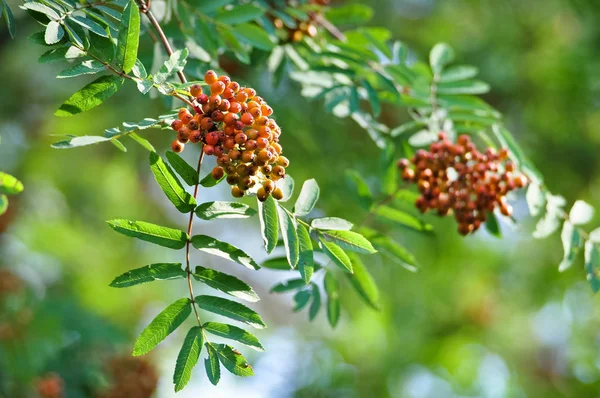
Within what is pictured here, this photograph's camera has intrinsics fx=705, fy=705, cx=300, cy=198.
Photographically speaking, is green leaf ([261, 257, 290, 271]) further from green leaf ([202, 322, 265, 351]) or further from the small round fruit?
the small round fruit

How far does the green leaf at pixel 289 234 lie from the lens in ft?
4.33

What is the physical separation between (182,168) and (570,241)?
3.42ft

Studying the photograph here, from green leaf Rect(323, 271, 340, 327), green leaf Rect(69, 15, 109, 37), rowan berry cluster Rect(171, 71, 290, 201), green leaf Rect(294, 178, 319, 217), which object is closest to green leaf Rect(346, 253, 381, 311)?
green leaf Rect(323, 271, 340, 327)

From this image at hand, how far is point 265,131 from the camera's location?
48.2 inches

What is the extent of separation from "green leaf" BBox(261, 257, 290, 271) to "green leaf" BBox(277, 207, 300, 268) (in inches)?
19.4

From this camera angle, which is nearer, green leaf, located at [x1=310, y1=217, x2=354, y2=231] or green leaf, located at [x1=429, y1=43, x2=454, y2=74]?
green leaf, located at [x1=310, y1=217, x2=354, y2=231]

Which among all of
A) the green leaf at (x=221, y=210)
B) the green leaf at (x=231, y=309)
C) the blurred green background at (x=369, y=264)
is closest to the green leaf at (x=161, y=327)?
the green leaf at (x=231, y=309)

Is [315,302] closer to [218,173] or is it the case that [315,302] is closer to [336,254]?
[336,254]

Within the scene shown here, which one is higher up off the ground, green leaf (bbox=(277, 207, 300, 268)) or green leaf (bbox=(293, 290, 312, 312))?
green leaf (bbox=(277, 207, 300, 268))

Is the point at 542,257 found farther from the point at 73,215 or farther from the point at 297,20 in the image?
the point at 73,215

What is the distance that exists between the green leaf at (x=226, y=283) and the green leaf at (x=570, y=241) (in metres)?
0.86

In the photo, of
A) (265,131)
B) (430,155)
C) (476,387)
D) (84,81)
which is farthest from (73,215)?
(265,131)

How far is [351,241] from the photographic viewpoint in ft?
4.62

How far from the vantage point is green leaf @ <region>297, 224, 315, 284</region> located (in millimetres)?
1317
